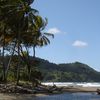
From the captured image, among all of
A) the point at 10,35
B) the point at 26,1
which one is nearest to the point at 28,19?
the point at 26,1

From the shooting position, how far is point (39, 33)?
205 feet

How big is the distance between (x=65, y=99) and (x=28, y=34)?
A: 19.7 m

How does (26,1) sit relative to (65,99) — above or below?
above

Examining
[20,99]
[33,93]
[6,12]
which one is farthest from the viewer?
[6,12]

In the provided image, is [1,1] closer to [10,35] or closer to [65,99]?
[10,35]

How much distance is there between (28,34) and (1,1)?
7691 millimetres

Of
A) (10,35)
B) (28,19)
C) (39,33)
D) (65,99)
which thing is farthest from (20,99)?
(39,33)

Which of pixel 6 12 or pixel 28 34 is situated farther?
pixel 28 34

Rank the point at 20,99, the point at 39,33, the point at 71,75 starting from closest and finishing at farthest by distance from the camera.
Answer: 1. the point at 20,99
2. the point at 39,33
3. the point at 71,75

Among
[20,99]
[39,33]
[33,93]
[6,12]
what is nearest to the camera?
[20,99]

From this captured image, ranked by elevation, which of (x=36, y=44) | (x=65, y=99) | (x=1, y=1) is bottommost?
(x=65, y=99)

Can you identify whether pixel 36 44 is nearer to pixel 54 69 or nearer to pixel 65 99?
pixel 65 99

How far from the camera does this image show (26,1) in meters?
53.2

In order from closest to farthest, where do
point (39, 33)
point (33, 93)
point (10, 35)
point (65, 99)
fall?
point (65, 99)
point (33, 93)
point (10, 35)
point (39, 33)
